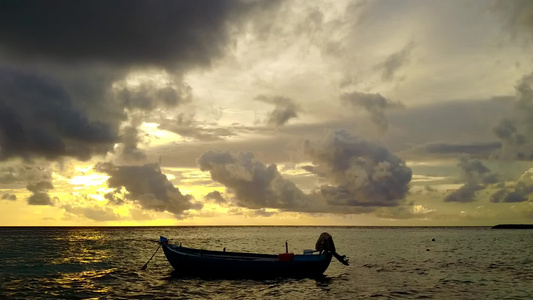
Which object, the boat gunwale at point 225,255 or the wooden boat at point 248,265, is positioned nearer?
the wooden boat at point 248,265

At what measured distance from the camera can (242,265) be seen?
3697 centimetres

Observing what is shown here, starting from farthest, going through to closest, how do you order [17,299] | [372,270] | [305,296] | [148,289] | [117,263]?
[117,263]
[372,270]
[148,289]
[305,296]
[17,299]

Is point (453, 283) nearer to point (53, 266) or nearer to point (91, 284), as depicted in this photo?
point (91, 284)

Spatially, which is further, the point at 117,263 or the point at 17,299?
the point at 117,263

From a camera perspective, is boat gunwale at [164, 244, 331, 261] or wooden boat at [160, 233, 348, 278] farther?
boat gunwale at [164, 244, 331, 261]

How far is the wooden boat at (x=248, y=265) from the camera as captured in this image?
122 ft

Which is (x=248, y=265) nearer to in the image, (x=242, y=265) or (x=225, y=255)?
(x=242, y=265)

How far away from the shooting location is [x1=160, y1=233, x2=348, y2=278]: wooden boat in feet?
122

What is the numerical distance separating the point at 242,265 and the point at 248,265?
1.76 ft

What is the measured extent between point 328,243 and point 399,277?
8.24 meters

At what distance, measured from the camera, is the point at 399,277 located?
133 ft

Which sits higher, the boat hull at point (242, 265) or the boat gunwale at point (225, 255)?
the boat gunwale at point (225, 255)

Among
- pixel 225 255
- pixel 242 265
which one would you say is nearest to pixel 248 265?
pixel 242 265

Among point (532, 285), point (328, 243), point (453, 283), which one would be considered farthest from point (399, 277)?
point (532, 285)
